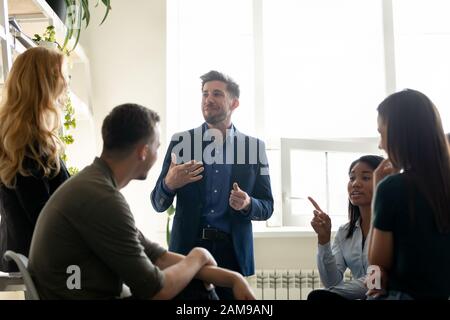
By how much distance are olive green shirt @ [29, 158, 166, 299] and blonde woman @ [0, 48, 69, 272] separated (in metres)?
0.30

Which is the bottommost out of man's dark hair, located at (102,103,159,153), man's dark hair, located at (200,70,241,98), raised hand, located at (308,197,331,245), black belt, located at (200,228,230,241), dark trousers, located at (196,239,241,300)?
dark trousers, located at (196,239,241,300)

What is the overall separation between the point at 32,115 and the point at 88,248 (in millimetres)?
572

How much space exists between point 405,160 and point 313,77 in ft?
7.75

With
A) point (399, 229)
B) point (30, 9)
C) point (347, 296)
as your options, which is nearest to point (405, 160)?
point (399, 229)

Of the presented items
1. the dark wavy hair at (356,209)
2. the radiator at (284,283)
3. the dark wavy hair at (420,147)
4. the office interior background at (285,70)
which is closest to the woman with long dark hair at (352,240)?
the dark wavy hair at (356,209)

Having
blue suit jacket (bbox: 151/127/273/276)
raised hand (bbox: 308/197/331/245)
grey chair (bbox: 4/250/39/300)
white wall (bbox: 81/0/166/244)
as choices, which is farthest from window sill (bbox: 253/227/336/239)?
grey chair (bbox: 4/250/39/300)

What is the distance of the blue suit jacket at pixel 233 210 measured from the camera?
2250 mm

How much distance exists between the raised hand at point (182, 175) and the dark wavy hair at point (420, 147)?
0.92 meters

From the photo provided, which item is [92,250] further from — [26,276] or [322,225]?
[322,225]

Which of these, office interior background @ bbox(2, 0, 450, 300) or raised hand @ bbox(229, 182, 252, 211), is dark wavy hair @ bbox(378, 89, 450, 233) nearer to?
raised hand @ bbox(229, 182, 252, 211)

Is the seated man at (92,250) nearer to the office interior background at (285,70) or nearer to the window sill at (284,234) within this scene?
the window sill at (284,234)

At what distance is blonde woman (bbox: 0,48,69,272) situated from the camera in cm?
160

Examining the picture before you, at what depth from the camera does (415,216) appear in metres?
1.32

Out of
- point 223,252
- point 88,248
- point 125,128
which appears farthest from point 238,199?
point 88,248
